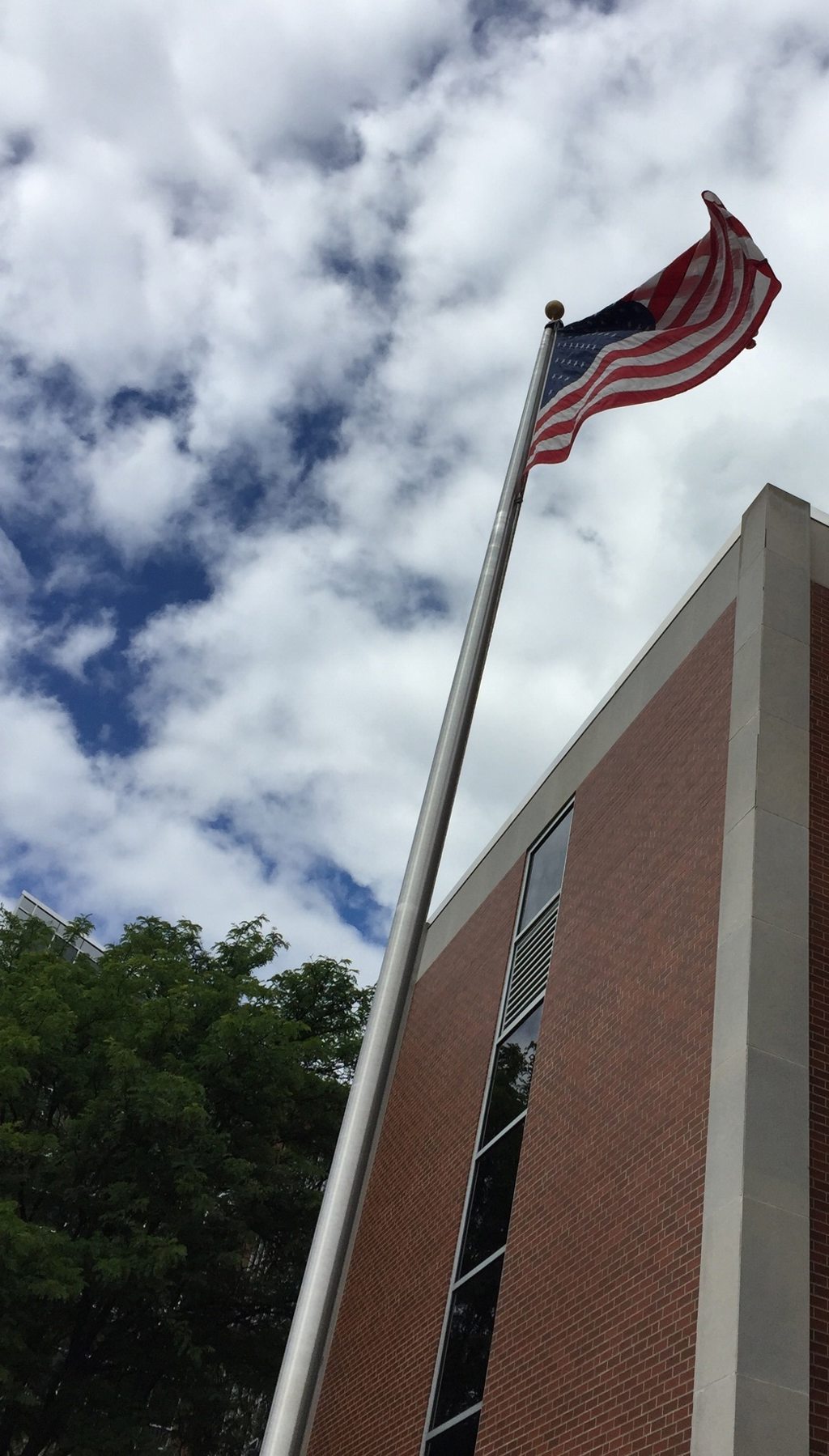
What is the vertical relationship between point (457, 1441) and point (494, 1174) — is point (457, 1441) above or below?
below

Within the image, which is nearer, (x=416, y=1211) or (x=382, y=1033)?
(x=382, y=1033)

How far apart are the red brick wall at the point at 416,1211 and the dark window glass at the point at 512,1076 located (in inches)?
14.8

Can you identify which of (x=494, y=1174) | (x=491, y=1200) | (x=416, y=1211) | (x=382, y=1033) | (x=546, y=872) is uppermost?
(x=546, y=872)

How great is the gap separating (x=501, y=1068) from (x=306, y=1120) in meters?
6.61

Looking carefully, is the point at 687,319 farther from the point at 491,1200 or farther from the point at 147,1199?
the point at 147,1199

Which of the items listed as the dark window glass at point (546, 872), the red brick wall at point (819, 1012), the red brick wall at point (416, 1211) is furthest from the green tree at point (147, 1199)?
the red brick wall at point (819, 1012)

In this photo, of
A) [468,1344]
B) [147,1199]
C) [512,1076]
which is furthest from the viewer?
[147,1199]

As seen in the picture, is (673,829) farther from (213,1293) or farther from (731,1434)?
(213,1293)

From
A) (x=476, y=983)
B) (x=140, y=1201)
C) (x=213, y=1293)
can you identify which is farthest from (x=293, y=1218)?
(x=476, y=983)

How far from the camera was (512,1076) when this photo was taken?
46.8 ft

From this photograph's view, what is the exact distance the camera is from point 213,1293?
1820cm

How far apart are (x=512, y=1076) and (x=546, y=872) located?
9.39ft

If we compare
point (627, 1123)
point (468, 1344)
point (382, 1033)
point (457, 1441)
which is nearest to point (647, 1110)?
point (627, 1123)

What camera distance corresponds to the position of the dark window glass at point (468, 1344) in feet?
39.5
